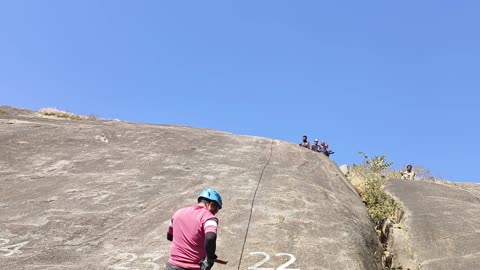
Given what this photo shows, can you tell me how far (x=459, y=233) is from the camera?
959 centimetres

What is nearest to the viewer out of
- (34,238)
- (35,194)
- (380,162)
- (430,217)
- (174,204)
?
(34,238)

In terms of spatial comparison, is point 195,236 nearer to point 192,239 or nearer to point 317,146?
point 192,239

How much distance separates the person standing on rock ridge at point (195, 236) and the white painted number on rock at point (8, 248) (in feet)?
10.8

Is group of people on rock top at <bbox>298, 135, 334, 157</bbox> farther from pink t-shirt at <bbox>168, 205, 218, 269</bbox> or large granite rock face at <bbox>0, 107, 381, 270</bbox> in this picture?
pink t-shirt at <bbox>168, 205, 218, 269</bbox>

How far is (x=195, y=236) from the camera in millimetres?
5098

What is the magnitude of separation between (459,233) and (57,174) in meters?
8.32

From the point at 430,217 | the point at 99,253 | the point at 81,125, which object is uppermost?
the point at 81,125

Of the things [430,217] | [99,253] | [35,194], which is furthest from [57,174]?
[430,217]

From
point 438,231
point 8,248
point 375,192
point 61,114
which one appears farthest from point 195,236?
point 61,114

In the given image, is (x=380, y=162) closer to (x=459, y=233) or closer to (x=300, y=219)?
(x=459, y=233)

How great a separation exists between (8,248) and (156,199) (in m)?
2.72

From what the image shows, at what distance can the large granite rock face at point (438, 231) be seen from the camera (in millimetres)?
8773

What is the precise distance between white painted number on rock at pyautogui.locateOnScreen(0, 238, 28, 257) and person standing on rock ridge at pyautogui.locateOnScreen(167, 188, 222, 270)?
3.29 metres

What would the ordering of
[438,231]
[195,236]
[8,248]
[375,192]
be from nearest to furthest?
1. [195,236]
2. [8,248]
3. [438,231]
4. [375,192]
